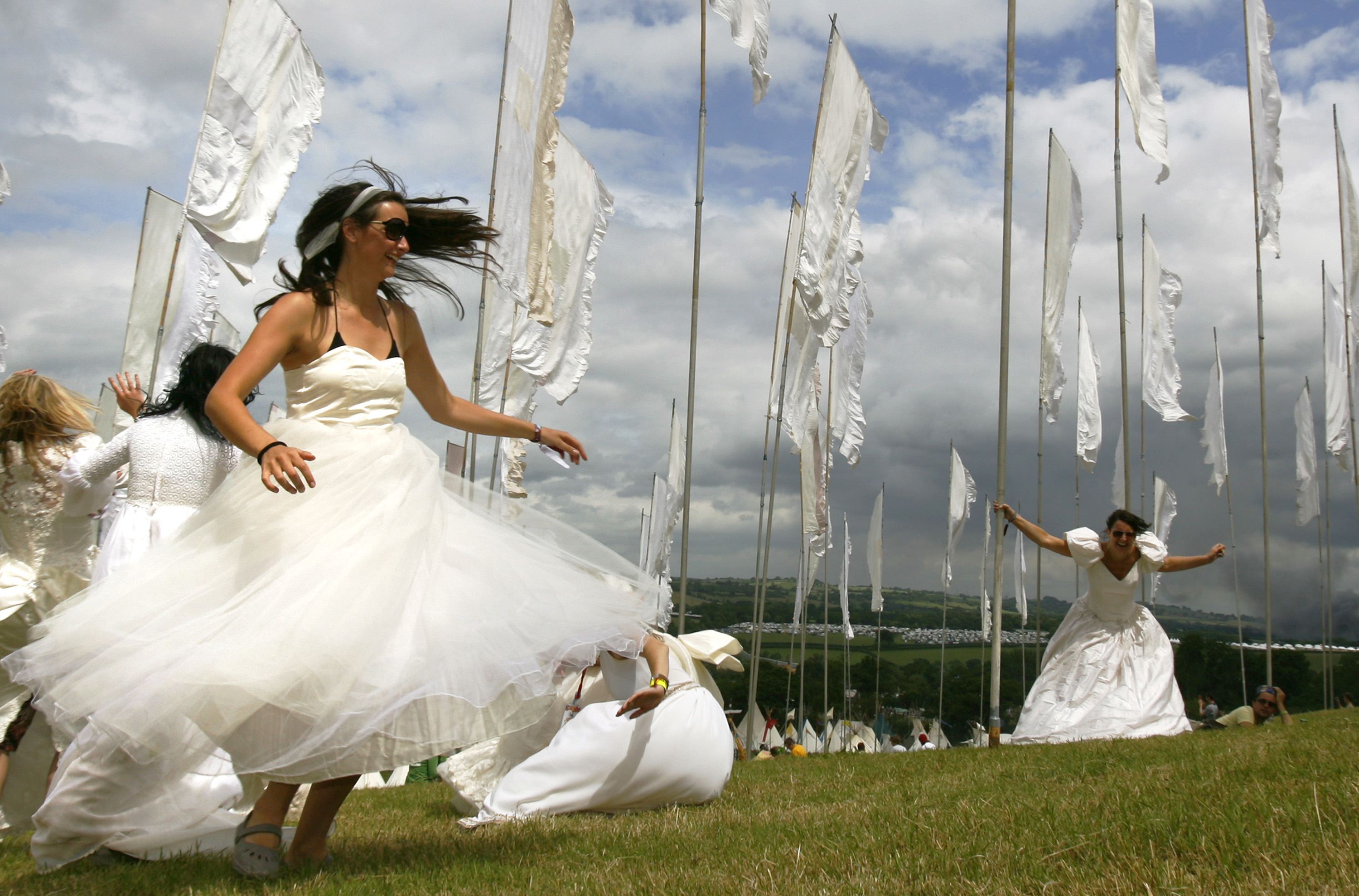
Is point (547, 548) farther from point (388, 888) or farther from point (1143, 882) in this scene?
point (1143, 882)

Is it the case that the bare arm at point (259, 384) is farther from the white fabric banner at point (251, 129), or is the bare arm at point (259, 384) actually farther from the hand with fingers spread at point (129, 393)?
the white fabric banner at point (251, 129)

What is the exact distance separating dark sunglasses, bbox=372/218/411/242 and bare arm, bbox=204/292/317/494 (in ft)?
1.20

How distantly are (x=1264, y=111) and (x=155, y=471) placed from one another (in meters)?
16.4

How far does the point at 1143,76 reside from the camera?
13.5 meters

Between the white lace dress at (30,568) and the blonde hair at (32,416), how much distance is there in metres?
0.03

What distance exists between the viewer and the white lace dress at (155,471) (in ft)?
15.3

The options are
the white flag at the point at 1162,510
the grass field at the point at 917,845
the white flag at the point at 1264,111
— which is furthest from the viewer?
the white flag at the point at 1162,510

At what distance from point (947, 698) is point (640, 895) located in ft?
246

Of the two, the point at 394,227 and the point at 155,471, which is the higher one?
the point at 394,227

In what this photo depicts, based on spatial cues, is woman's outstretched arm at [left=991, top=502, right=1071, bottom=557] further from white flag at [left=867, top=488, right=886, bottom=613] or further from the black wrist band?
white flag at [left=867, top=488, right=886, bottom=613]

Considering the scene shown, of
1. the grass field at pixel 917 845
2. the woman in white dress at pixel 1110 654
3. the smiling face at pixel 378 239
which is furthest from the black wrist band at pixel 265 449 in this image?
the woman in white dress at pixel 1110 654

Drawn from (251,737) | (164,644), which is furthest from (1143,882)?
(164,644)

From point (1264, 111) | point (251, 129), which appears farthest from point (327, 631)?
point (1264, 111)

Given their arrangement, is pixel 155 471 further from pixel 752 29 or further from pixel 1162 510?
pixel 1162 510
